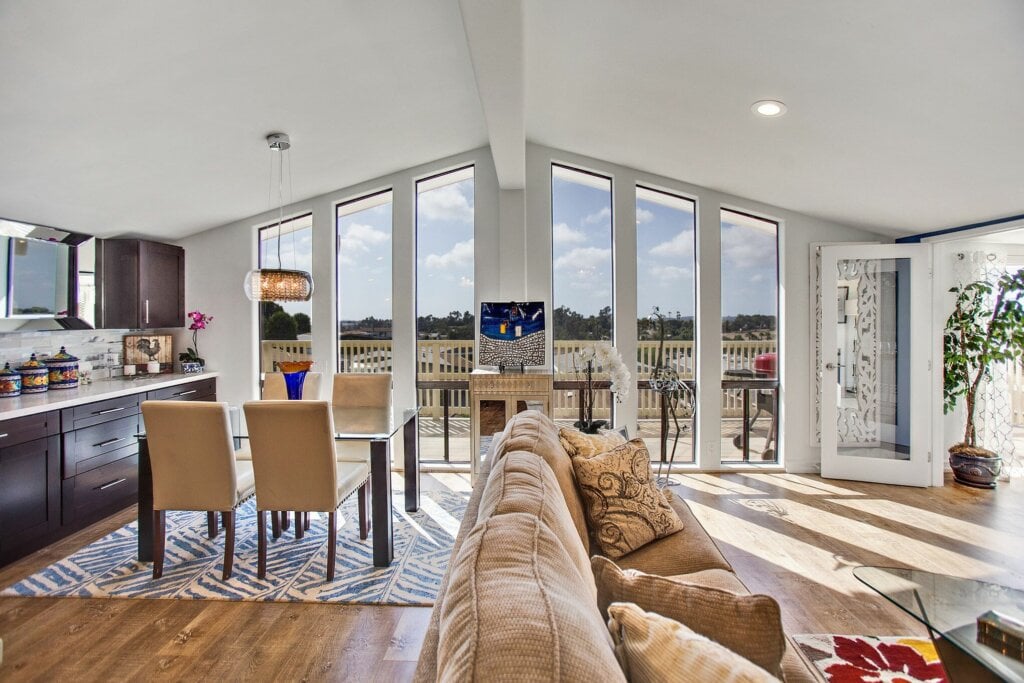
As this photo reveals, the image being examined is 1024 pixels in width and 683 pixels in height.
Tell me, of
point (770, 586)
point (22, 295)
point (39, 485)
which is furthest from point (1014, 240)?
point (22, 295)

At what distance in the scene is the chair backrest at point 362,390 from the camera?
3.90 metres

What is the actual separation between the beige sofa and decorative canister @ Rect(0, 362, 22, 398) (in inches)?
143

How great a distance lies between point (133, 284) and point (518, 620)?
4.91m

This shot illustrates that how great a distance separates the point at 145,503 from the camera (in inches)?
112

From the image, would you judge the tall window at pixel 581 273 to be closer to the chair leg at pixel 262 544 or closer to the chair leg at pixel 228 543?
the chair leg at pixel 262 544

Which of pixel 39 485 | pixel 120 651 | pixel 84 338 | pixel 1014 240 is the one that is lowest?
pixel 120 651

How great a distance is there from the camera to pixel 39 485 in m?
3.07

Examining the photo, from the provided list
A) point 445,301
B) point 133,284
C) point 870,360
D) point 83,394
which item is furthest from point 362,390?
point 870,360

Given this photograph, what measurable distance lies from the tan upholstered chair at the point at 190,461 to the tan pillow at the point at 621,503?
72.3 inches

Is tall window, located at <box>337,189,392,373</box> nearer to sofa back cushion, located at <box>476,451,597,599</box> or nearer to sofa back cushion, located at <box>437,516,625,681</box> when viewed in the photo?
sofa back cushion, located at <box>476,451,597,599</box>

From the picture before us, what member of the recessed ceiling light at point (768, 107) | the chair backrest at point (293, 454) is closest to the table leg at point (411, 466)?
the chair backrest at point (293, 454)

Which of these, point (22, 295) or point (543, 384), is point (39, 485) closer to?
point (22, 295)

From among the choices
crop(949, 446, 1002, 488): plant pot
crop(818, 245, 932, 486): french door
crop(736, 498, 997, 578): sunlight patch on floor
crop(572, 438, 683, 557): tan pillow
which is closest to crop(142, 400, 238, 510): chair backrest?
crop(572, 438, 683, 557): tan pillow

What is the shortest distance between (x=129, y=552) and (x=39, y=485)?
69 centimetres
